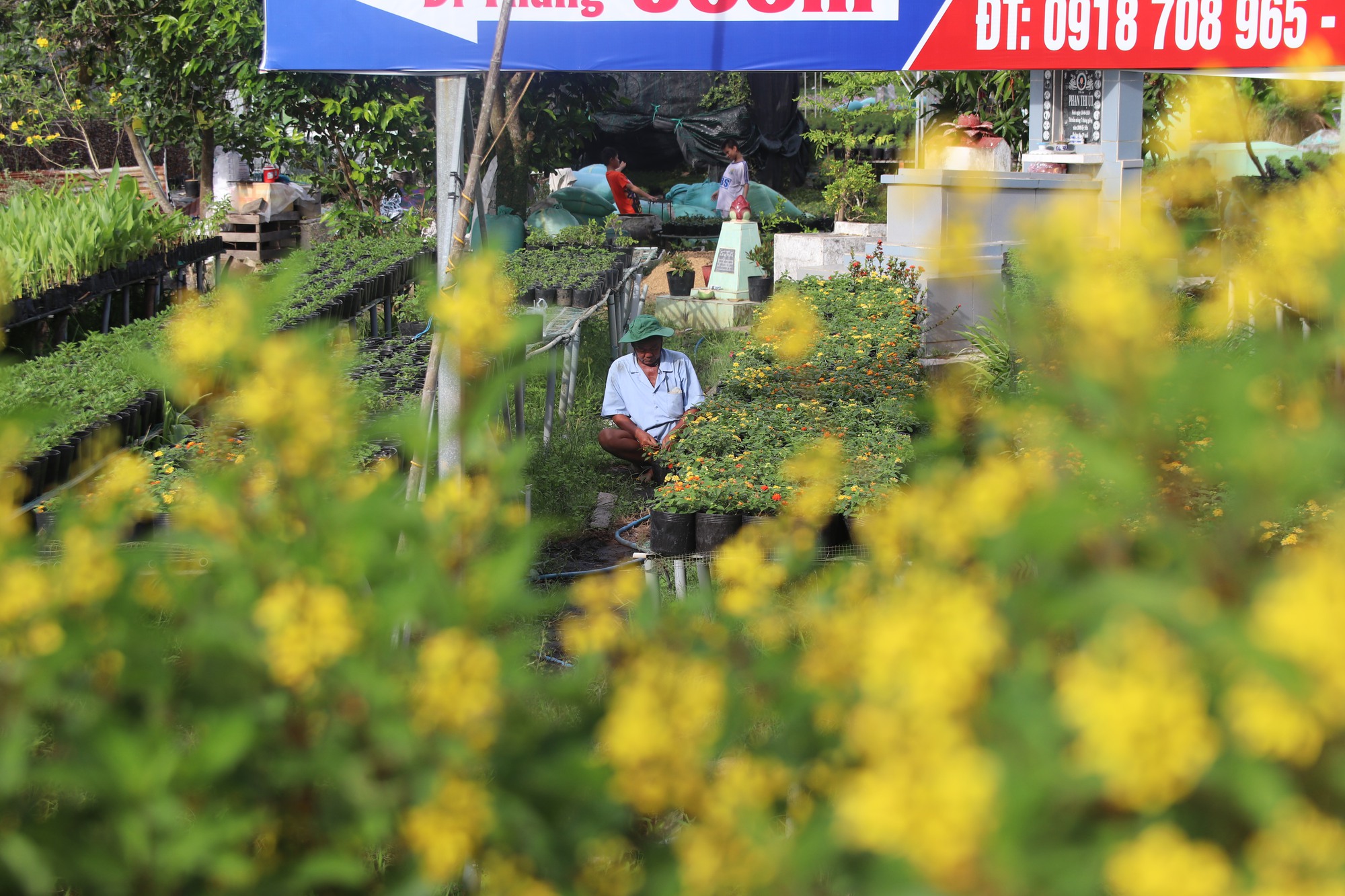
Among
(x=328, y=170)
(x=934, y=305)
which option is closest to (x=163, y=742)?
(x=934, y=305)

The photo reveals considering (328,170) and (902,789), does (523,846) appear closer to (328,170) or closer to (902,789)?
(902,789)

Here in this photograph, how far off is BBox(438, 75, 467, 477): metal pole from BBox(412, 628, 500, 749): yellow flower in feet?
5.11

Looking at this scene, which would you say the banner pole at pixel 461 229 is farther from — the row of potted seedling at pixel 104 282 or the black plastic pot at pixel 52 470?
the row of potted seedling at pixel 104 282

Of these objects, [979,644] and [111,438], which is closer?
[979,644]

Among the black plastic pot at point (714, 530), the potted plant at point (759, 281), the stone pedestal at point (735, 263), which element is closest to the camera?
the black plastic pot at point (714, 530)

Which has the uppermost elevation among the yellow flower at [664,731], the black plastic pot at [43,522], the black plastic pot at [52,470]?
the yellow flower at [664,731]

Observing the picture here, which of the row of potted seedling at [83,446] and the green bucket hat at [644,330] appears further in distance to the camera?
the green bucket hat at [644,330]

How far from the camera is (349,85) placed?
1192cm

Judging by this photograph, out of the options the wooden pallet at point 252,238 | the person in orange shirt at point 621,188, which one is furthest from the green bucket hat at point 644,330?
the person in orange shirt at point 621,188

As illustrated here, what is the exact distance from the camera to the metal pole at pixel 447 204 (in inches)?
113

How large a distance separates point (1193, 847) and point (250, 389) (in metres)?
0.89

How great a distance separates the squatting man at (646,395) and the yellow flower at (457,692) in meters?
5.49

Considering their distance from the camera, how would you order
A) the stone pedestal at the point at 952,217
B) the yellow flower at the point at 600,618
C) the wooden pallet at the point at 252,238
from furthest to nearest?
1. the wooden pallet at the point at 252,238
2. the stone pedestal at the point at 952,217
3. the yellow flower at the point at 600,618

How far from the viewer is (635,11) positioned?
16.0 ft
